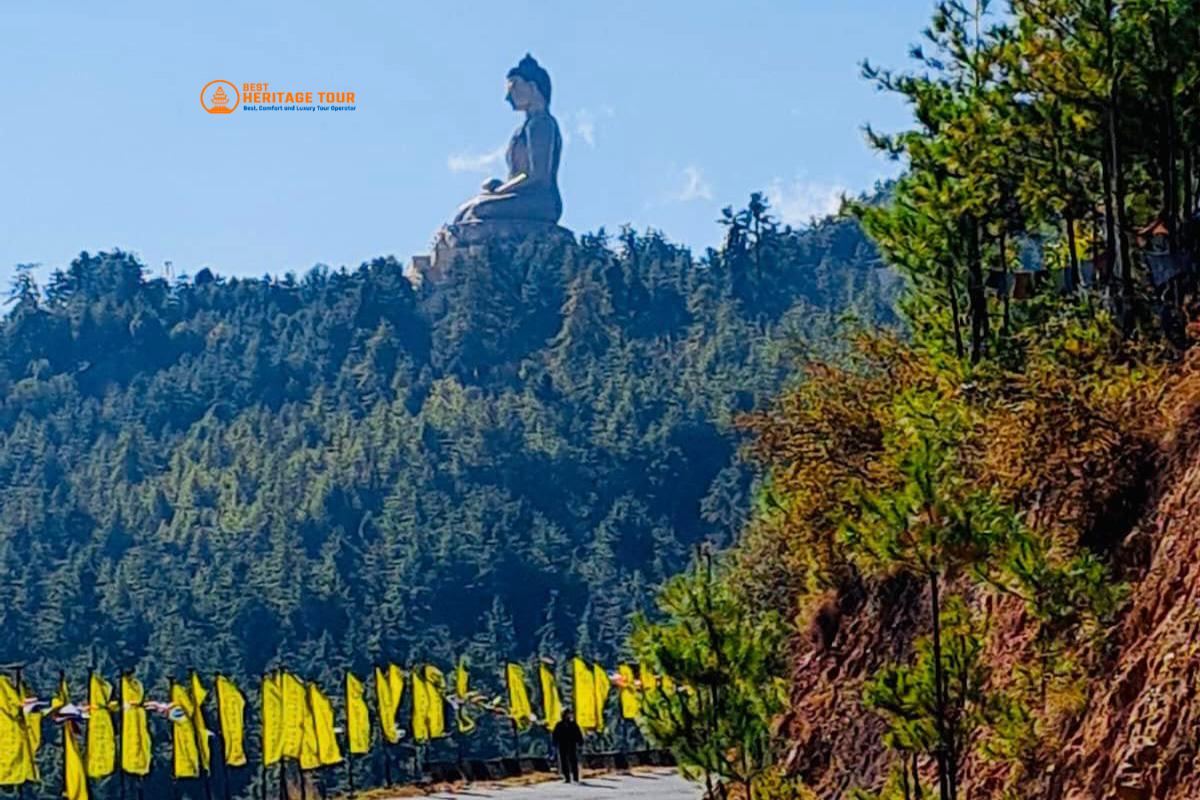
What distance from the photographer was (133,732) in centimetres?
2878

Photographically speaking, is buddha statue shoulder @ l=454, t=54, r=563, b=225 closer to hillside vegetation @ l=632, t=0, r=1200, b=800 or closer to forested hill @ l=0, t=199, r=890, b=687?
forested hill @ l=0, t=199, r=890, b=687

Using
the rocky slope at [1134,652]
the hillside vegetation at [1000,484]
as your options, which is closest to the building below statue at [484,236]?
the hillside vegetation at [1000,484]

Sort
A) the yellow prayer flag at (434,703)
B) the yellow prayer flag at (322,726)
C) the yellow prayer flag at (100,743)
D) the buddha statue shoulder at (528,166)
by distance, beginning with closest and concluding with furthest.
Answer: the yellow prayer flag at (100,743) < the yellow prayer flag at (322,726) < the yellow prayer flag at (434,703) < the buddha statue shoulder at (528,166)

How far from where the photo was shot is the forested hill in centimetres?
7700

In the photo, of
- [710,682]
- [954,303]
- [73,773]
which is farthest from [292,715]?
[710,682]

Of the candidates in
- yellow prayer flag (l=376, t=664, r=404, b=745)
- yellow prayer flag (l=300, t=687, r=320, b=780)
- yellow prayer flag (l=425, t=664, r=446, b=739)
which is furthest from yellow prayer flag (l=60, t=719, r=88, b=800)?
yellow prayer flag (l=425, t=664, r=446, b=739)

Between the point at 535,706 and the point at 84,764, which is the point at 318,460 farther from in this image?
the point at 84,764

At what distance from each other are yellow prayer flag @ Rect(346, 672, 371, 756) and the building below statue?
3289 inches

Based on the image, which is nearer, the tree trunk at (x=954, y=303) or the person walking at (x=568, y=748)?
the tree trunk at (x=954, y=303)

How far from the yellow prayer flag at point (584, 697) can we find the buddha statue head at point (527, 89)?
83165 mm

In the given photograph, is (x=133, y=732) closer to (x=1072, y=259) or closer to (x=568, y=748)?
(x=568, y=748)

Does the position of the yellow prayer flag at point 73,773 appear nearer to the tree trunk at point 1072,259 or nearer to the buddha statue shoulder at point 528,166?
the tree trunk at point 1072,259

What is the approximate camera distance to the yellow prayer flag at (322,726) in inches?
1152

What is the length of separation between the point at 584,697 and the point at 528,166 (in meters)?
82.1
